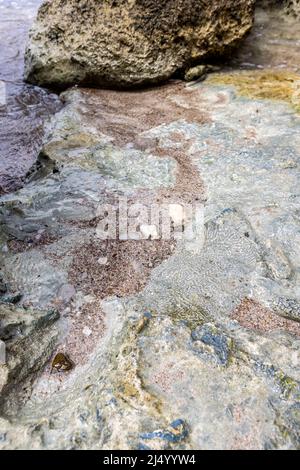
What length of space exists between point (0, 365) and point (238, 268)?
166 centimetres

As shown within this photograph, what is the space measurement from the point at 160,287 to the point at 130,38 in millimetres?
4652

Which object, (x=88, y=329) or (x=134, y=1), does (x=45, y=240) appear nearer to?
(x=88, y=329)

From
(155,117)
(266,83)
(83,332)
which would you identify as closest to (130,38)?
(155,117)

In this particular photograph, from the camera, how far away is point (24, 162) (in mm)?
4980

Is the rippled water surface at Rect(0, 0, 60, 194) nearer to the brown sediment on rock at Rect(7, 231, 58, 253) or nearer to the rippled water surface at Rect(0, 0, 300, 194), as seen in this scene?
the rippled water surface at Rect(0, 0, 300, 194)

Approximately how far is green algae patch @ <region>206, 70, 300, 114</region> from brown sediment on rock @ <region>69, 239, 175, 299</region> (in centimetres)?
292

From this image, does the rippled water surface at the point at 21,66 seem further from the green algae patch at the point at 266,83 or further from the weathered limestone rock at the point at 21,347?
the weathered limestone rock at the point at 21,347

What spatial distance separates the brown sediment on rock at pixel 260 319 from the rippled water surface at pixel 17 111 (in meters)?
2.94

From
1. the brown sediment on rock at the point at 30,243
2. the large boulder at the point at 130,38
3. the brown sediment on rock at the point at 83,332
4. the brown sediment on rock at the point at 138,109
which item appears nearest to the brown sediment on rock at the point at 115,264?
the brown sediment on rock at the point at 83,332

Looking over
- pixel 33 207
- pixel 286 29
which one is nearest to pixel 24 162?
pixel 33 207

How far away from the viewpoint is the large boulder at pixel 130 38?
613 cm

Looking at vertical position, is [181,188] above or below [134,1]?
below

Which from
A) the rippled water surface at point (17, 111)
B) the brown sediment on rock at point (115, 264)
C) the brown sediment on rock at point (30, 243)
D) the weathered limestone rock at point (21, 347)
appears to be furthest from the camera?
the rippled water surface at point (17, 111)

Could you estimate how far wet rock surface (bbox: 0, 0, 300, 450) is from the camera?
1.88 metres
